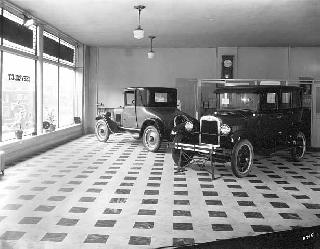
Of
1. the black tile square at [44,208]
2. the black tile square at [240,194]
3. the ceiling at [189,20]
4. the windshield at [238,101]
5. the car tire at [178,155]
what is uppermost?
the ceiling at [189,20]

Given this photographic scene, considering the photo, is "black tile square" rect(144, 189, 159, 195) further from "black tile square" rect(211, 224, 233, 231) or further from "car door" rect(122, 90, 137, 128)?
"car door" rect(122, 90, 137, 128)

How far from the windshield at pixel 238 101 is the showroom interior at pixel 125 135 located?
128cm

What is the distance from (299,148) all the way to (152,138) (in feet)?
12.1

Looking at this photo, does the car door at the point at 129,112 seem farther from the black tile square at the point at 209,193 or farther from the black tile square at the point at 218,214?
the black tile square at the point at 218,214

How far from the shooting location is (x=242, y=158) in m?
6.86

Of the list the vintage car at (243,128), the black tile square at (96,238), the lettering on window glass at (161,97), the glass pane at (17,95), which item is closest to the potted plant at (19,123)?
the glass pane at (17,95)

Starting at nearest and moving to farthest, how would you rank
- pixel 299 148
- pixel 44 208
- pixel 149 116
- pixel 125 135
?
pixel 44 208, pixel 299 148, pixel 149 116, pixel 125 135

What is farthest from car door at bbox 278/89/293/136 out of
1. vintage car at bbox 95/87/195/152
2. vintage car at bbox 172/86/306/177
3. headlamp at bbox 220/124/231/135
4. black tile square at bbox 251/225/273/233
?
black tile square at bbox 251/225/273/233

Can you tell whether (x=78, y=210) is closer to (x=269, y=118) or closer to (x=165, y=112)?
(x=269, y=118)

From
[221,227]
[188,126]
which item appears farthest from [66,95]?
[221,227]

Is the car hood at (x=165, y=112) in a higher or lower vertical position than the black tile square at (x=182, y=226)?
higher

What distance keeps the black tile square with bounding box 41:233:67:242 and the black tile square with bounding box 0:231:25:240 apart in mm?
262

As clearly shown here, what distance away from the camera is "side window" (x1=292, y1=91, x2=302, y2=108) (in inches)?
323

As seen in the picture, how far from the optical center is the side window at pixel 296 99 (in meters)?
8.20
